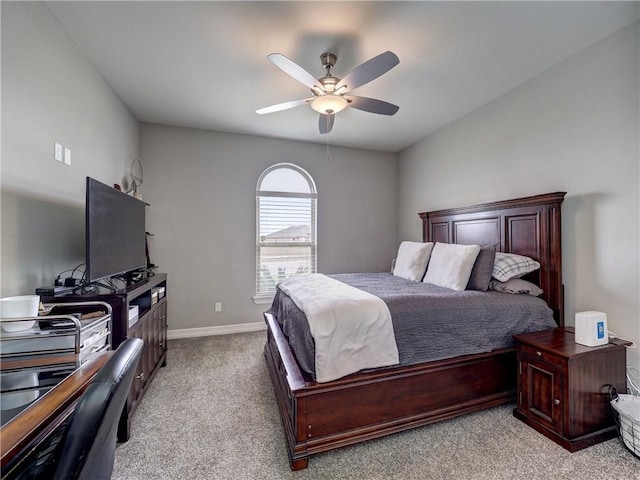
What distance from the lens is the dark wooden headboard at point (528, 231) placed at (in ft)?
7.95

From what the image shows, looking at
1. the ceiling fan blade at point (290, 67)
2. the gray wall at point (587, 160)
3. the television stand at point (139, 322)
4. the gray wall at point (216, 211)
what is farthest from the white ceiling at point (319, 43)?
the television stand at point (139, 322)

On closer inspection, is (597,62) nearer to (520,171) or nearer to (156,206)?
(520,171)

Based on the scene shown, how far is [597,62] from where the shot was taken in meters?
2.21

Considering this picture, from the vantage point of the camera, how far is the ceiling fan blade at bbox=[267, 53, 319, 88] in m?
1.81

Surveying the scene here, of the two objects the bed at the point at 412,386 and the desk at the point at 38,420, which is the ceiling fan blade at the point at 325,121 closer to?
the bed at the point at 412,386

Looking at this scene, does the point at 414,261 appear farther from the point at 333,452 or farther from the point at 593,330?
the point at 333,452

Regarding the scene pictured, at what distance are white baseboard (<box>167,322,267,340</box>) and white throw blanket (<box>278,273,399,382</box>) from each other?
2.33m

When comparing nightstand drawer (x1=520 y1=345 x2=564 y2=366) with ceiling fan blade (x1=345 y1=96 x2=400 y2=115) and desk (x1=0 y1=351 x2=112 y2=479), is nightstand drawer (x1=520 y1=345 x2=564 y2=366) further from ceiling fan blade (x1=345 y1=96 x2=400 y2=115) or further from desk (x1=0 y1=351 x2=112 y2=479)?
desk (x1=0 y1=351 x2=112 y2=479)

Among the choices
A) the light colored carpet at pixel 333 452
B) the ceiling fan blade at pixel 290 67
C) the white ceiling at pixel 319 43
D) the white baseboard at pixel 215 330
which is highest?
the white ceiling at pixel 319 43

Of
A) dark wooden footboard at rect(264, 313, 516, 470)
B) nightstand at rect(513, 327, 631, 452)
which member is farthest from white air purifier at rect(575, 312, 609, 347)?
dark wooden footboard at rect(264, 313, 516, 470)

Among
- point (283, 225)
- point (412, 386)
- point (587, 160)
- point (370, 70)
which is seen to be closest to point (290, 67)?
point (370, 70)

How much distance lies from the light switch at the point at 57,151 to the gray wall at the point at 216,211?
1.73 m

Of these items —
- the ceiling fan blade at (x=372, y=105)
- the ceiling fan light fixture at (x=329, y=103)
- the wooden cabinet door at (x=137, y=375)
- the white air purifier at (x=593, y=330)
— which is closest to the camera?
the white air purifier at (x=593, y=330)

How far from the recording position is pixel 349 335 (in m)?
1.76
